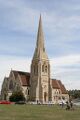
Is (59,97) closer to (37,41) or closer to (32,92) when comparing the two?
(32,92)

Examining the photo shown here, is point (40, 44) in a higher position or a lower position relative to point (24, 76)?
higher

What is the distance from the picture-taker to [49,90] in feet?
436

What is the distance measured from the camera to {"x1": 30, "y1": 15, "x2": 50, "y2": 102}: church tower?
130000 millimetres

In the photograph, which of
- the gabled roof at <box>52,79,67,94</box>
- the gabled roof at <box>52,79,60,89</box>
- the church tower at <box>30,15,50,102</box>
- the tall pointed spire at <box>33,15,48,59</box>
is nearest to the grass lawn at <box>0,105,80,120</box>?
the church tower at <box>30,15,50,102</box>

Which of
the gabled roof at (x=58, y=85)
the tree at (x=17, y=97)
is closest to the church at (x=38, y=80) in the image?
the gabled roof at (x=58, y=85)

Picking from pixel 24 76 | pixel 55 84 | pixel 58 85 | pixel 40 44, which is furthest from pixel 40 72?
pixel 58 85

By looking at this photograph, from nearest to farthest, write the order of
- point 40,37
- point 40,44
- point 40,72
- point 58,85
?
point 40,72 → point 40,37 → point 40,44 → point 58,85

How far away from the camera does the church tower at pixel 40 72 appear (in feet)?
427

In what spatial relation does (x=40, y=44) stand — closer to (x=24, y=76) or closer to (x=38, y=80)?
(x=38, y=80)

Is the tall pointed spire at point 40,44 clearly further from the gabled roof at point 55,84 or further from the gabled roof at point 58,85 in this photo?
the gabled roof at point 58,85

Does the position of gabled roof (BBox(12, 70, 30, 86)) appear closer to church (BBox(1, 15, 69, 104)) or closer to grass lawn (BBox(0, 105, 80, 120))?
church (BBox(1, 15, 69, 104))

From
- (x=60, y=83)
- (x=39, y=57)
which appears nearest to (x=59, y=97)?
(x=60, y=83)

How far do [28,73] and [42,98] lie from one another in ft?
59.8

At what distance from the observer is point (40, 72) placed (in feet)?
431
